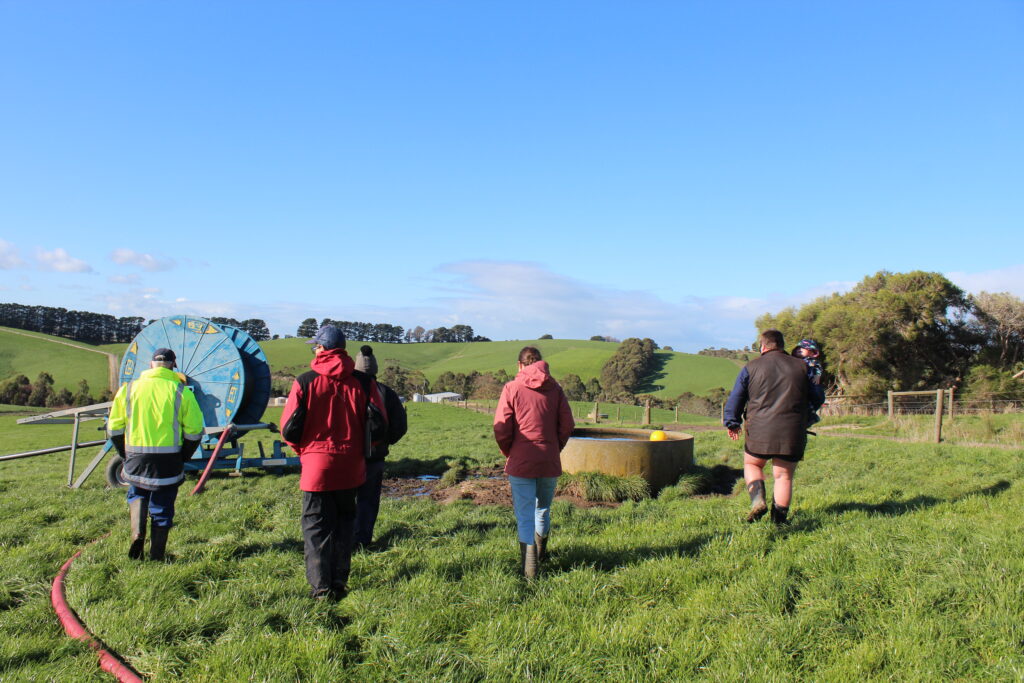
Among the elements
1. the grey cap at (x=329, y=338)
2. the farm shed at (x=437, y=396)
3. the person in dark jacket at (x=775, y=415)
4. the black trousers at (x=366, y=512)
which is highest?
the grey cap at (x=329, y=338)

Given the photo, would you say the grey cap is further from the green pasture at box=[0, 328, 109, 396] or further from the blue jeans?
the green pasture at box=[0, 328, 109, 396]

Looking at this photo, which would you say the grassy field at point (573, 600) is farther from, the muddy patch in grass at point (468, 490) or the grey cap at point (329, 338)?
the grey cap at point (329, 338)

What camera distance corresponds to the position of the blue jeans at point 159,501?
18.8 feet

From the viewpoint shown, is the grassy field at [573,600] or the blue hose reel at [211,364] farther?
the blue hose reel at [211,364]

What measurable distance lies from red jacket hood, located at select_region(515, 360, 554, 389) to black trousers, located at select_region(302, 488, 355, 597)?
5.48 ft

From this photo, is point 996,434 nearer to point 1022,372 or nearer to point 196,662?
point 196,662

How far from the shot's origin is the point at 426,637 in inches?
151

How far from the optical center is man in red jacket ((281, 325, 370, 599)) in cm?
467

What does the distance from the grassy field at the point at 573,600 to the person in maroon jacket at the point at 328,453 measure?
1.03 ft

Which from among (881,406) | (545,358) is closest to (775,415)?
(881,406)

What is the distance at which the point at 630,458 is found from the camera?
9516 millimetres

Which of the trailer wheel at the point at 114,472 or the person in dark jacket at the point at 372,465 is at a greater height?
the person in dark jacket at the point at 372,465

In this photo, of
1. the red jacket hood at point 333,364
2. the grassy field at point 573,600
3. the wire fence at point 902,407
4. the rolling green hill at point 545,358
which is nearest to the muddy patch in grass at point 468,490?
the grassy field at point 573,600

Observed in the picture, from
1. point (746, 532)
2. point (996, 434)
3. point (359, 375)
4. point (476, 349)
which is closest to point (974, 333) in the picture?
point (996, 434)
